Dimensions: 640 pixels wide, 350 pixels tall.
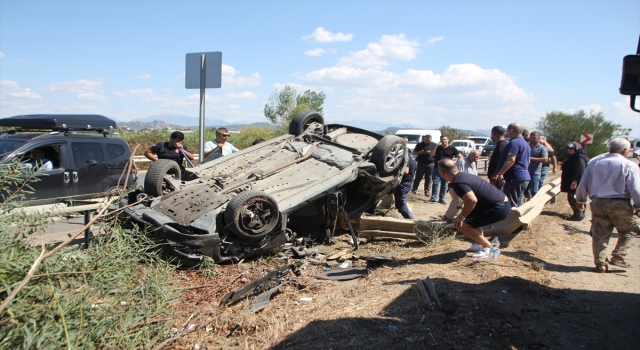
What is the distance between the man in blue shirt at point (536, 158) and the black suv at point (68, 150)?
7.83 metres

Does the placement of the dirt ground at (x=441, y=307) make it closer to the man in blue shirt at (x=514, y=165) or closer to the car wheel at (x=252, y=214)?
the car wheel at (x=252, y=214)

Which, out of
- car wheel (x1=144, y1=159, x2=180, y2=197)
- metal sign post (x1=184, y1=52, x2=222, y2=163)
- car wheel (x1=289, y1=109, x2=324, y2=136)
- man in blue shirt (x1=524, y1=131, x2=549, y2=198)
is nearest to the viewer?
car wheel (x1=144, y1=159, x2=180, y2=197)

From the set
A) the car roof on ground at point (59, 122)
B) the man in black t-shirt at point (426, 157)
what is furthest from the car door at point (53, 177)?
the man in black t-shirt at point (426, 157)

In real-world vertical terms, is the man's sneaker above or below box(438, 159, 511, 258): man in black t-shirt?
below

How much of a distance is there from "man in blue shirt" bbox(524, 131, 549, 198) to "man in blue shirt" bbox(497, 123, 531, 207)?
2.35 m

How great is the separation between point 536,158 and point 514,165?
8.97ft

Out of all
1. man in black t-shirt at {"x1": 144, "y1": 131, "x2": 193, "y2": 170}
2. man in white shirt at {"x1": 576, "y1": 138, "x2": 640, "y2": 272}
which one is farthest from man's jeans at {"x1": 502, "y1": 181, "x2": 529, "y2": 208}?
man in black t-shirt at {"x1": 144, "y1": 131, "x2": 193, "y2": 170}

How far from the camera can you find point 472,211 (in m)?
5.45

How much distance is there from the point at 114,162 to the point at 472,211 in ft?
20.2

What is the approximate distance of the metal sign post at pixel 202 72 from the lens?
25.9 feet

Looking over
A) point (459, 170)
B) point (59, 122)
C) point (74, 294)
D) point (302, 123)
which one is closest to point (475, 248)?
point (459, 170)

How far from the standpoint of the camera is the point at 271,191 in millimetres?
5879

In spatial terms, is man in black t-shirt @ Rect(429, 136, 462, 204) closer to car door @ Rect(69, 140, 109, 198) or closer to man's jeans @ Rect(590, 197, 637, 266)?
man's jeans @ Rect(590, 197, 637, 266)

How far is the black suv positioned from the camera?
23.3 ft
